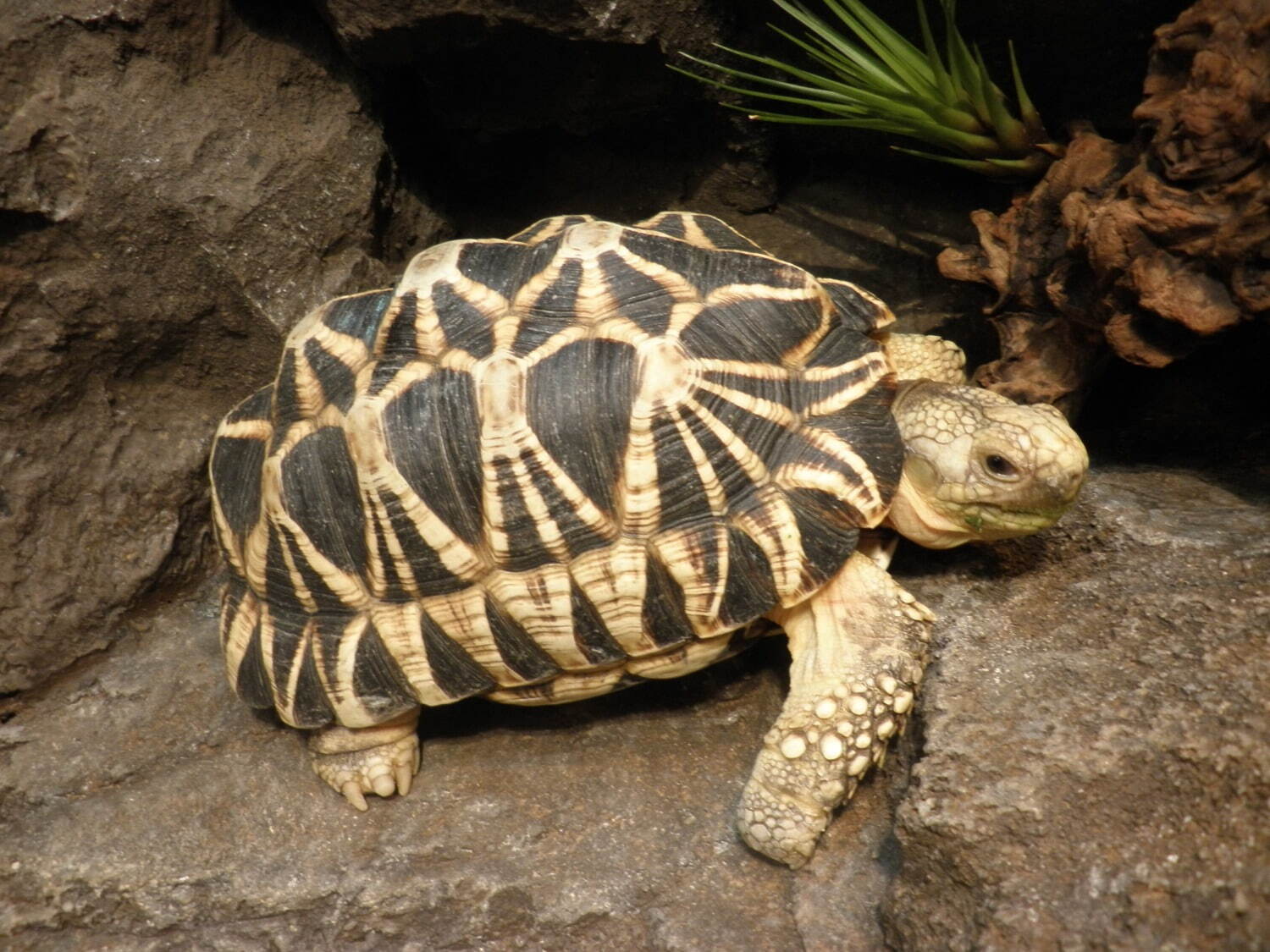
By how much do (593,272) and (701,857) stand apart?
151 centimetres

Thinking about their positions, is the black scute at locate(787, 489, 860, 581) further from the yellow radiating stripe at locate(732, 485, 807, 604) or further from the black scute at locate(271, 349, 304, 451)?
the black scute at locate(271, 349, 304, 451)

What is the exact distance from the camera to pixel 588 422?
2.43 metres

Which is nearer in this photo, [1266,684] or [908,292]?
[1266,684]

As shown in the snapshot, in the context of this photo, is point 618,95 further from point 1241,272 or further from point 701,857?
point 701,857

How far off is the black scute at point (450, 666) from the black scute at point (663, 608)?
47 centimetres

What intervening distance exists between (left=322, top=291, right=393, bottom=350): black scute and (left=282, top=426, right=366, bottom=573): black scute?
0.91 feet

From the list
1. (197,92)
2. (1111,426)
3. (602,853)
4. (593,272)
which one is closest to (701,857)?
(602,853)

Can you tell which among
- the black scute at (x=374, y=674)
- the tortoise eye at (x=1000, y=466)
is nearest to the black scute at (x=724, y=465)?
the tortoise eye at (x=1000, y=466)

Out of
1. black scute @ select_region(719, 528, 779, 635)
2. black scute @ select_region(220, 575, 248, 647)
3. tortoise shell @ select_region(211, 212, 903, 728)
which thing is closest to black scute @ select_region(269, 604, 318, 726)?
tortoise shell @ select_region(211, 212, 903, 728)

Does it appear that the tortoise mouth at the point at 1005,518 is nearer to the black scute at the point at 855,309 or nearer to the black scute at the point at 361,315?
the black scute at the point at 855,309

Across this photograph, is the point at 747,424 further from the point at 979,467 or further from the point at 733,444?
the point at 979,467

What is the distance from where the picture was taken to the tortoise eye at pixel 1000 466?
8.34ft

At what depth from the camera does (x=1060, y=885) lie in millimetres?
1984

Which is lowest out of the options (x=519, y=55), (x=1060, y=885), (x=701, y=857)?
(x=701, y=857)
